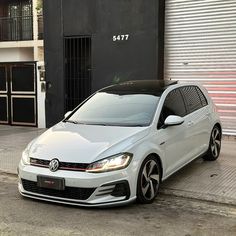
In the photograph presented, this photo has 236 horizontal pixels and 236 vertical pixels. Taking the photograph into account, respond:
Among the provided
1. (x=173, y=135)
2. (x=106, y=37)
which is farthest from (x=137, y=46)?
(x=173, y=135)

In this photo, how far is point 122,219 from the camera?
5.86 metres

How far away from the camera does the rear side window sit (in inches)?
317

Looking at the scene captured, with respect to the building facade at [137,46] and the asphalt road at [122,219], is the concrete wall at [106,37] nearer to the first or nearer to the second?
the building facade at [137,46]

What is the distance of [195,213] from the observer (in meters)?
6.17

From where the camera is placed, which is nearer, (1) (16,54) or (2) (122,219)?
(2) (122,219)

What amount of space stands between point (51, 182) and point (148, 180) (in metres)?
1.28

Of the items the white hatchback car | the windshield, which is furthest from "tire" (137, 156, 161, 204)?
the windshield

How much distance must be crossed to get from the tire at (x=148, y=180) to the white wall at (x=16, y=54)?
18.1 meters

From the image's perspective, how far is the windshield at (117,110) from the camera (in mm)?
7012

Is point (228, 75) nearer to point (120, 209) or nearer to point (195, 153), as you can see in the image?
point (195, 153)

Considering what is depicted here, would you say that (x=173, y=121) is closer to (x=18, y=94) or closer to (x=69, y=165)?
(x=69, y=165)

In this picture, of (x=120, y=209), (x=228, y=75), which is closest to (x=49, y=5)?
(x=228, y=75)

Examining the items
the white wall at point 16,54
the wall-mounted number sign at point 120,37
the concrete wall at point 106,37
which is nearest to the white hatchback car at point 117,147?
the concrete wall at point 106,37

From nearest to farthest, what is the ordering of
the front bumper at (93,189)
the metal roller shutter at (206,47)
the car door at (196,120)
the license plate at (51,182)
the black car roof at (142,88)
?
the front bumper at (93,189) < the license plate at (51,182) < the black car roof at (142,88) < the car door at (196,120) < the metal roller shutter at (206,47)
